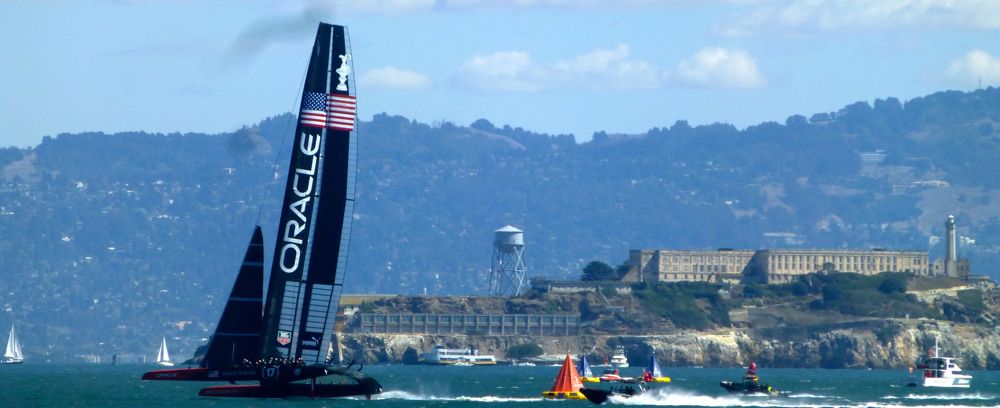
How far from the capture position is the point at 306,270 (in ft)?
218

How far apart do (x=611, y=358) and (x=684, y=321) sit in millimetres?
11110

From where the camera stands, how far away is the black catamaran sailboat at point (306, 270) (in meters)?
65.8

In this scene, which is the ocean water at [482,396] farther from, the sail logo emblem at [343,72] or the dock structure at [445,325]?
the dock structure at [445,325]

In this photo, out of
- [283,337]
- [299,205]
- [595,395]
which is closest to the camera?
[283,337]

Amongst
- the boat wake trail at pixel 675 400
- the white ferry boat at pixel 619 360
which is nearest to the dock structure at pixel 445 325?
the white ferry boat at pixel 619 360

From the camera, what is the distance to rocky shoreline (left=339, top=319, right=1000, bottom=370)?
7264 inches

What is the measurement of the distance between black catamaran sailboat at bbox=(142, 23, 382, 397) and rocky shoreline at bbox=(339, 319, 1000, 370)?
12210cm

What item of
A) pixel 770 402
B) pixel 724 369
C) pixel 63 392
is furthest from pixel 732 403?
pixel 724 369

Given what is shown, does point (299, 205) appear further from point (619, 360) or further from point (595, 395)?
point (619, 360)

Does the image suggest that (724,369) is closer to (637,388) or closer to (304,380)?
(637,388)

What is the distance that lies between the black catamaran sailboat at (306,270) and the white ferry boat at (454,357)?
120 meters

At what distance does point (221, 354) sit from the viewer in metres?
66.2

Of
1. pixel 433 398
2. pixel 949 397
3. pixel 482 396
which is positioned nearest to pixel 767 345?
pixel 949 397

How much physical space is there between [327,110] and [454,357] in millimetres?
123207
